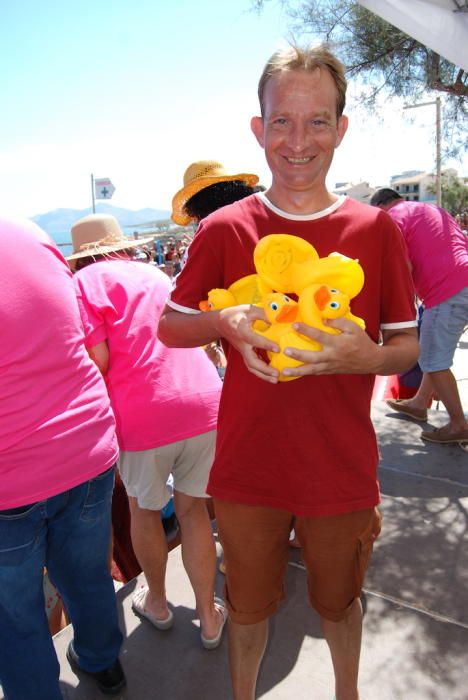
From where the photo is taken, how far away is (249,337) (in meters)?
1.03

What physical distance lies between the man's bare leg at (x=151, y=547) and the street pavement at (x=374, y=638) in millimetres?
146

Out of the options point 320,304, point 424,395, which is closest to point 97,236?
point 320,304

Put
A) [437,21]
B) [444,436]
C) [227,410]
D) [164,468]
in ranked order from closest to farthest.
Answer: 1. [227,410]
2. [164,468]
3. [437,21]
4. [444,436]

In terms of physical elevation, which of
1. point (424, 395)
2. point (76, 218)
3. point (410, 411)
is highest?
point (76, 218)

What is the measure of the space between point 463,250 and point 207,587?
8.67 ft

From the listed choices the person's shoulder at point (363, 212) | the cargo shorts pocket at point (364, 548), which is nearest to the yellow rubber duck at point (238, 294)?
the person's shoulder at point (363, 212)

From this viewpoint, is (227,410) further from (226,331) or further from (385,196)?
(385,196)

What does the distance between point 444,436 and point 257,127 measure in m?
2.87

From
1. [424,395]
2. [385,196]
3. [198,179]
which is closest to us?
[198,179]

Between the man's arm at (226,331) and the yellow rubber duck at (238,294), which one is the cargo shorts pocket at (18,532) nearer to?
the man's arm at (226,331)

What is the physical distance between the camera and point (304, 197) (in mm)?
1226

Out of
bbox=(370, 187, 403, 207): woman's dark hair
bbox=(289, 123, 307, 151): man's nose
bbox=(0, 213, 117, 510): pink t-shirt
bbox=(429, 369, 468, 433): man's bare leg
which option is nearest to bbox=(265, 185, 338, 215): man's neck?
bbox=(289, 123, 307, 151): man's nose

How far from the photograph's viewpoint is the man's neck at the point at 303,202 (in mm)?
1227

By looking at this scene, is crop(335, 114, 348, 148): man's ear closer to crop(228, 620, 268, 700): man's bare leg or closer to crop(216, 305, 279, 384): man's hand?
crop(216, 305, 279, 384): man's hand
